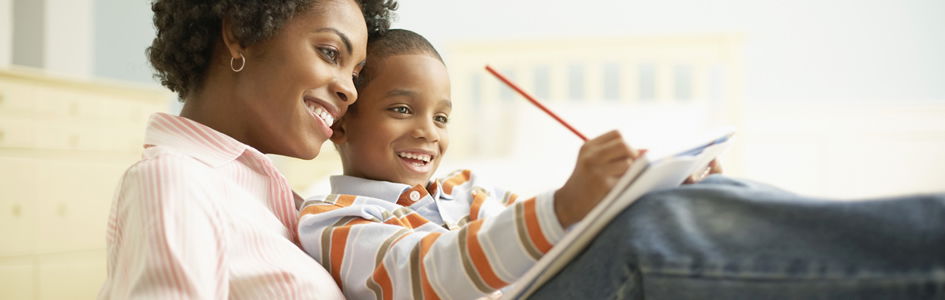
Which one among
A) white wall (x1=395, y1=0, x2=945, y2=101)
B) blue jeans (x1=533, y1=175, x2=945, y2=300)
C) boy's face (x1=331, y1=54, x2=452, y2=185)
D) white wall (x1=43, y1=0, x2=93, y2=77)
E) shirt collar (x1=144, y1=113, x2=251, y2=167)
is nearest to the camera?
blue jeans (x1=533, y1=175, x2=945, y2=300)

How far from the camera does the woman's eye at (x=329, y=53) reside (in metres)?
0.99

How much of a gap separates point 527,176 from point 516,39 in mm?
919

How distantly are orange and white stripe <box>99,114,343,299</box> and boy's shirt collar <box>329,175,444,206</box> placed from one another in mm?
143

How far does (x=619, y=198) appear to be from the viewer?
0.64 m

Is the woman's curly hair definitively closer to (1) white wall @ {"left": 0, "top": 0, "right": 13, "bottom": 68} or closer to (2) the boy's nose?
(2) the boy's nose

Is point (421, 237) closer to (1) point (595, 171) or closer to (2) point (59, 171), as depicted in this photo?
(1) point (595, 171)

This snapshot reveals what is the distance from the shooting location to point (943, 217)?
1.63 ft

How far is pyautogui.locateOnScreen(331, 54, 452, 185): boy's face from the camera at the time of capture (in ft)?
3.65

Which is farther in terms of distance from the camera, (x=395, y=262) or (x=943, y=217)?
(x=395, y=262)

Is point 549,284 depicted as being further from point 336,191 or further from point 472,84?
point 472,84

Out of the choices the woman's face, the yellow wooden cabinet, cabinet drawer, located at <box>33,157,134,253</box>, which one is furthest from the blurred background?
the woman's face

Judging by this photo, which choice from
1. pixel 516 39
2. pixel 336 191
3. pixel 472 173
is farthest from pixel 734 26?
pixel 336 191

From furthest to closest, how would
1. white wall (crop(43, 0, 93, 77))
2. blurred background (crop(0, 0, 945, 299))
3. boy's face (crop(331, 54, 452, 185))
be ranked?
blurred background (crop(0, 0, 945, 299)), white wall (crop(43, 0, 93, 77)), boy's face (crop(331, 54, 452, 185))

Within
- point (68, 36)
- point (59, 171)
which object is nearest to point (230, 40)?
point (59, 171)
